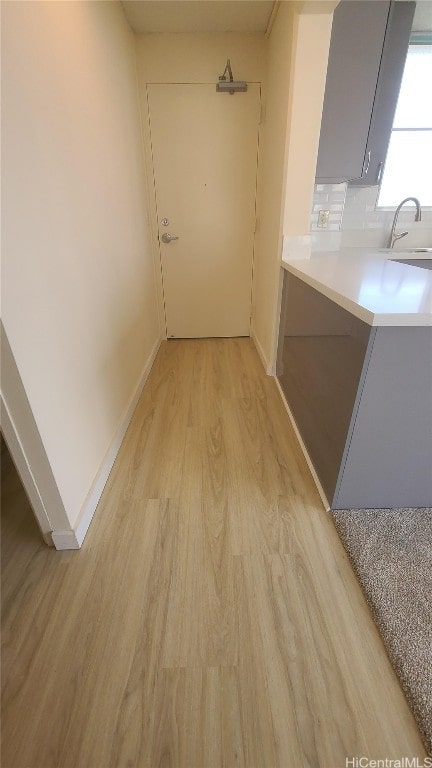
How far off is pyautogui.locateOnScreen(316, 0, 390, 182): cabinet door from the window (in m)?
0.82

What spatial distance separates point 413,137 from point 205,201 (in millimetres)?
1631

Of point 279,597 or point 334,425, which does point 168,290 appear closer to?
point 334,425

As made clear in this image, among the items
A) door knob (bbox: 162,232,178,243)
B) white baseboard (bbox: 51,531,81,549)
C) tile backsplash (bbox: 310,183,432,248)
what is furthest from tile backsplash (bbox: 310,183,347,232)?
white baseboard (bbox: 51,531,81,549)

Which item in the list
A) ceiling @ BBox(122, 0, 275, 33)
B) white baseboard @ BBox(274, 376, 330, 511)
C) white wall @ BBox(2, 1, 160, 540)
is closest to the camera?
white wall @ BBox(2, 1, 160, 540)

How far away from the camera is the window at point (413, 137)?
224 centimetres

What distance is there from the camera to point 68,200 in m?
1.21

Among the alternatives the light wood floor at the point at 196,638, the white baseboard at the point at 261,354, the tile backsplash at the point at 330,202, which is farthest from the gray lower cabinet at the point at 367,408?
the tile backsplash at the point at 330,202

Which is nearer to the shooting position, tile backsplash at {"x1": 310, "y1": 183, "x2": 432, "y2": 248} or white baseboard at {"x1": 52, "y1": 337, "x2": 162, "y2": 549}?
white baseboard at {"x1": 52, "y1": 337, "x2": 162, "y2": 549}

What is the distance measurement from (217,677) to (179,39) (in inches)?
137

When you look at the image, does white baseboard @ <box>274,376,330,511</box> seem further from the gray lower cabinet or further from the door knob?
the door knob

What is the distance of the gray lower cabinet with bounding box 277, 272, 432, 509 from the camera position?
102cm

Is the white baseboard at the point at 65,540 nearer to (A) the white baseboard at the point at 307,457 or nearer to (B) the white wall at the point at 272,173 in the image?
(A) the white baseboard at the point at 307,457

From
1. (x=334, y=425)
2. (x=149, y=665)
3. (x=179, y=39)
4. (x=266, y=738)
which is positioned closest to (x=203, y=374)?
(x=334, y=425)

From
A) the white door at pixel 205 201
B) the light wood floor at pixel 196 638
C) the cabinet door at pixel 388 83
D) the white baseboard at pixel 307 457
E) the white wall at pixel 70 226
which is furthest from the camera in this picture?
the white door at pixel 205 201
